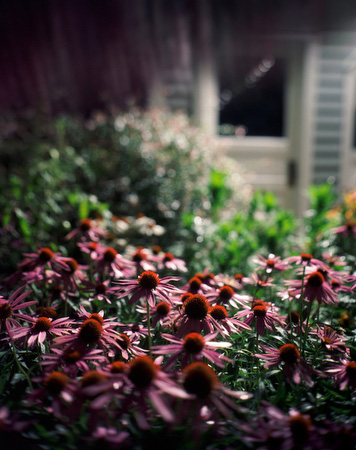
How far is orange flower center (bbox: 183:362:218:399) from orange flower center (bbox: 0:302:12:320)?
375 millimetres

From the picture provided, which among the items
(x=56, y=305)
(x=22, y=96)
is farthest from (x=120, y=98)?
(x=56, y=305)

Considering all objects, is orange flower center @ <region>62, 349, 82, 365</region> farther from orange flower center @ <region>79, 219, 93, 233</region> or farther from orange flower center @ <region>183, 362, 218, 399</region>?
orange flower center @ <region>79, 219, 93, 233</region>

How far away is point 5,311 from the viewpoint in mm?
702

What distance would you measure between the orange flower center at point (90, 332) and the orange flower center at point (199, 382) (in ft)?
0.61

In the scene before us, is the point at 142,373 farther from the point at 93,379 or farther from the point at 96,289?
the point at 96,289

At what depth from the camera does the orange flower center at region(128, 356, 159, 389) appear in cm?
50

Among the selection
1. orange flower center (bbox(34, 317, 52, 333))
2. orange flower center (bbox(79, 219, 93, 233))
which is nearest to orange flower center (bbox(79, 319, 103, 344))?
orange flower center (bbox(34, 317, 52, 333))

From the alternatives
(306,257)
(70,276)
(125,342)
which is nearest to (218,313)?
(125,342)

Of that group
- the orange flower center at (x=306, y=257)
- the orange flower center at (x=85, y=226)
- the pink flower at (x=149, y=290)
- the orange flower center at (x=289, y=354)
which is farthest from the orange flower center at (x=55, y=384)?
the orange flower center at (x=85, y=226)

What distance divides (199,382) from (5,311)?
0.40m

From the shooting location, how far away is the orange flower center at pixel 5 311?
2.30ft

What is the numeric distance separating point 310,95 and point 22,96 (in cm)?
269

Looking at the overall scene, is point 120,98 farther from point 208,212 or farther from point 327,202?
point 327,202

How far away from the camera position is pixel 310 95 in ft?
12.4
